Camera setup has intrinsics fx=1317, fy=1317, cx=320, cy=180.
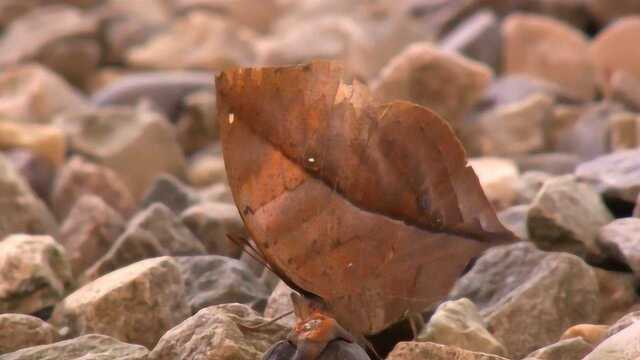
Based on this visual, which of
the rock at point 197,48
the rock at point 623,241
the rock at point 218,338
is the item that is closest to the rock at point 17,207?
the rock at point 218,338

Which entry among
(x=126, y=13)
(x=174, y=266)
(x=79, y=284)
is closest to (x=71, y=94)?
(x=126, y=13)

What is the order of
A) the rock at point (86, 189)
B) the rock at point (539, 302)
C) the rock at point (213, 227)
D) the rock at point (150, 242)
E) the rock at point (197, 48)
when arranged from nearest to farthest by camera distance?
the rock at point (539, 302)
the rock at point (150, 242)
the rock at point (213, 227)
the rock at point (86, 189)
the rock at point (197, 48)

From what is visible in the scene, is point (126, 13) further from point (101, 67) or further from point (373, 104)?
point (373, 104)

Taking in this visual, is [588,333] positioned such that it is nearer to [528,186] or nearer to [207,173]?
[528,186]

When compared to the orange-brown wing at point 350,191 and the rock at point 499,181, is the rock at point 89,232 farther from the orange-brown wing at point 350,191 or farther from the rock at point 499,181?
the orange-brown wing at point 350,191

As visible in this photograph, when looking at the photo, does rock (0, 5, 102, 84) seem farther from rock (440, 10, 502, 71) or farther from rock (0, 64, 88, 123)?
rock (440, 10, 502, 71)
